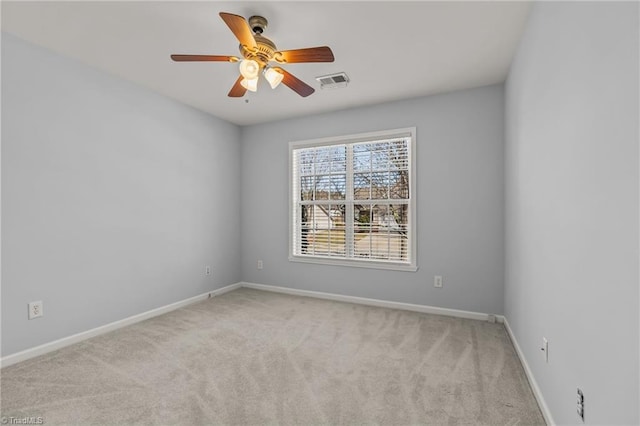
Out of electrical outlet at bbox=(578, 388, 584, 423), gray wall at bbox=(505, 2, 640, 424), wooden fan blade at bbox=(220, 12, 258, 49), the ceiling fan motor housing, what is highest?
the ceiling fan motor housing

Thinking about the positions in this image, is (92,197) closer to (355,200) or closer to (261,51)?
(261,51)

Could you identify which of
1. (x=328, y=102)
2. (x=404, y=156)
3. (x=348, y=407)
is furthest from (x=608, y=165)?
(x=328, y=102)

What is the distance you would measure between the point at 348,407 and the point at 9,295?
2.63m

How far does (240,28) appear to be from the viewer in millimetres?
1834

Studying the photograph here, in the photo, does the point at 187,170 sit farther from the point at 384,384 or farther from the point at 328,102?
the point at 384,384

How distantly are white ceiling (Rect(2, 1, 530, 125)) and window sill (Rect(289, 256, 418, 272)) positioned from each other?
202cm

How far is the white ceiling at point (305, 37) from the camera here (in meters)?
2.09

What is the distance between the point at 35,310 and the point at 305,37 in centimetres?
305

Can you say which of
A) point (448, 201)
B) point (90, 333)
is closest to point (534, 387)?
point (448, 201)

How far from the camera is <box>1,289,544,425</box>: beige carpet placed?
1.82 m

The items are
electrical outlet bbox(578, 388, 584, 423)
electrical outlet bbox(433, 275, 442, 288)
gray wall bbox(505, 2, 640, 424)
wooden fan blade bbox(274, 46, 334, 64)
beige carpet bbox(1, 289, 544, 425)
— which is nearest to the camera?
gray wall bbox(505, 2, 640, 424)

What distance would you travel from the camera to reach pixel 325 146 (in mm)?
4281

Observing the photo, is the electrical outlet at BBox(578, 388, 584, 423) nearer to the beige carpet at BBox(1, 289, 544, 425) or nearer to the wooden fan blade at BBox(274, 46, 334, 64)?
the beige carpet at BBox(1, 289, 544, 425)

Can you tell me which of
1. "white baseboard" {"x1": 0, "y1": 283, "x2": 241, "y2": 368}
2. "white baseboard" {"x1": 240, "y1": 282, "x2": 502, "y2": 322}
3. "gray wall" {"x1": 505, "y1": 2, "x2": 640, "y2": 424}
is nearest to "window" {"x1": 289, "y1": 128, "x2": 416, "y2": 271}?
"white baseboard" {"x1": 240, "y1": 282, "x2": 502, "y2": 322}
